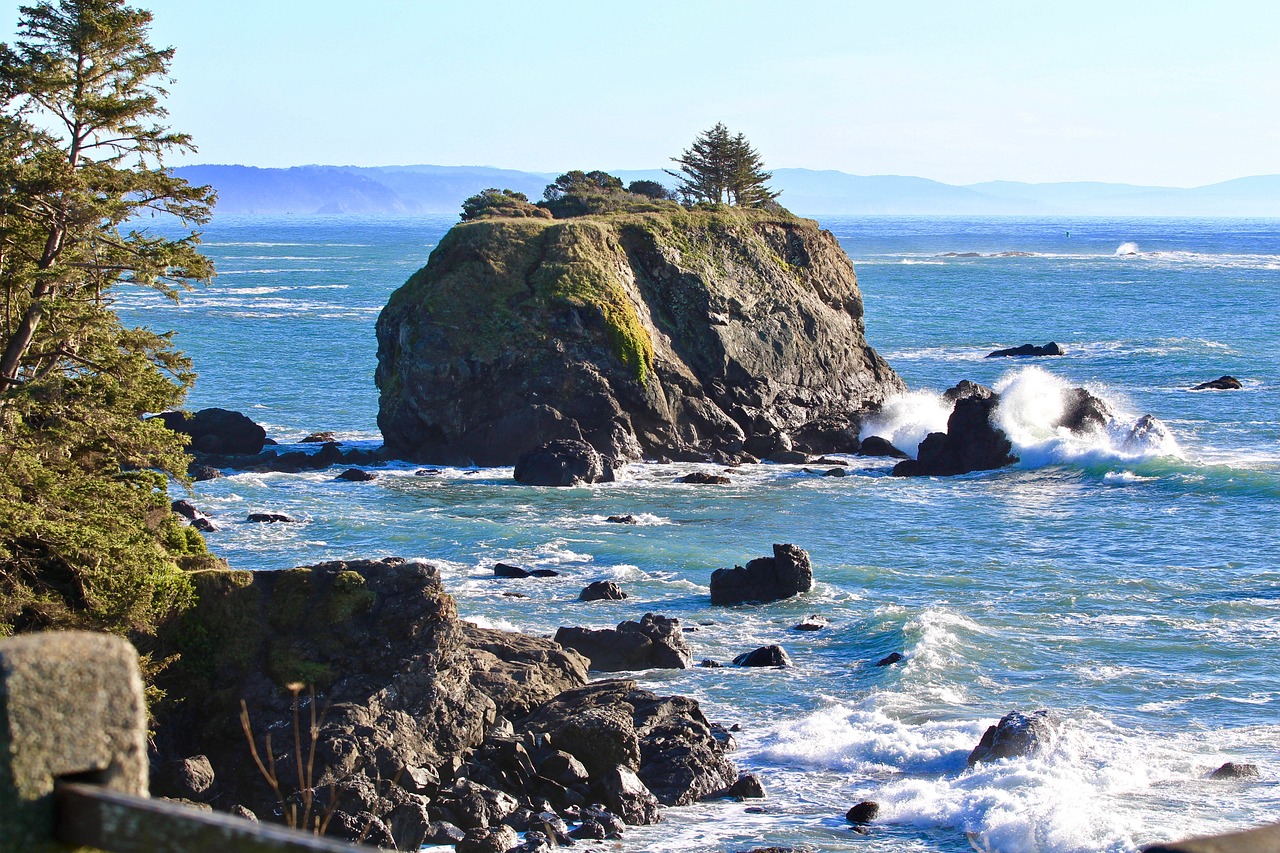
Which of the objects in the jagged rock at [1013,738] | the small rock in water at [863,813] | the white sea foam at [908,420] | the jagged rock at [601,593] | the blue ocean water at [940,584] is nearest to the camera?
the small rock in water at [863,813]

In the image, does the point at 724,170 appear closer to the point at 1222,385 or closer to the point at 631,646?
the point at 1222,385

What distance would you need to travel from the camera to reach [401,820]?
61.9 ft

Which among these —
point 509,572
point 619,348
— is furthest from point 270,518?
point 619,348

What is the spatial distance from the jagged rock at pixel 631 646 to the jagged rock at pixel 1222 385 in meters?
49.1

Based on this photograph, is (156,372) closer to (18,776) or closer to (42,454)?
(42,454)

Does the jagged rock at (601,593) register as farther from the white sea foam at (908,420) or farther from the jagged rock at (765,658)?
the white sea foam at (908,420)

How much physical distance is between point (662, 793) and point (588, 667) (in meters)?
6.35

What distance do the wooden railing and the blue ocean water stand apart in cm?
1604

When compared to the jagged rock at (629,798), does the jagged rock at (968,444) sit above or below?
above

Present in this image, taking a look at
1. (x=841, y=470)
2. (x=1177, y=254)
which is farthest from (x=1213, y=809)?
(x=1177, y=254)

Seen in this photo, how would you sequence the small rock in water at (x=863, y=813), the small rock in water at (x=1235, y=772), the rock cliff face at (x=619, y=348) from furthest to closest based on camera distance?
the rock cliff face at (x=619, y=348)
the small rock in water at (x=1235, y=772)
the small rock in water at (x=863, y=813)

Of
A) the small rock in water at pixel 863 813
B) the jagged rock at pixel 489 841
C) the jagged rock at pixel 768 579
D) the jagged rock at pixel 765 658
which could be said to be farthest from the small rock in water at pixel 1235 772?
the jagged rock at pixel 768 579

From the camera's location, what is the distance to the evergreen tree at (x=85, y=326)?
770 inches

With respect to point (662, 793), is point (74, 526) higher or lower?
higher
